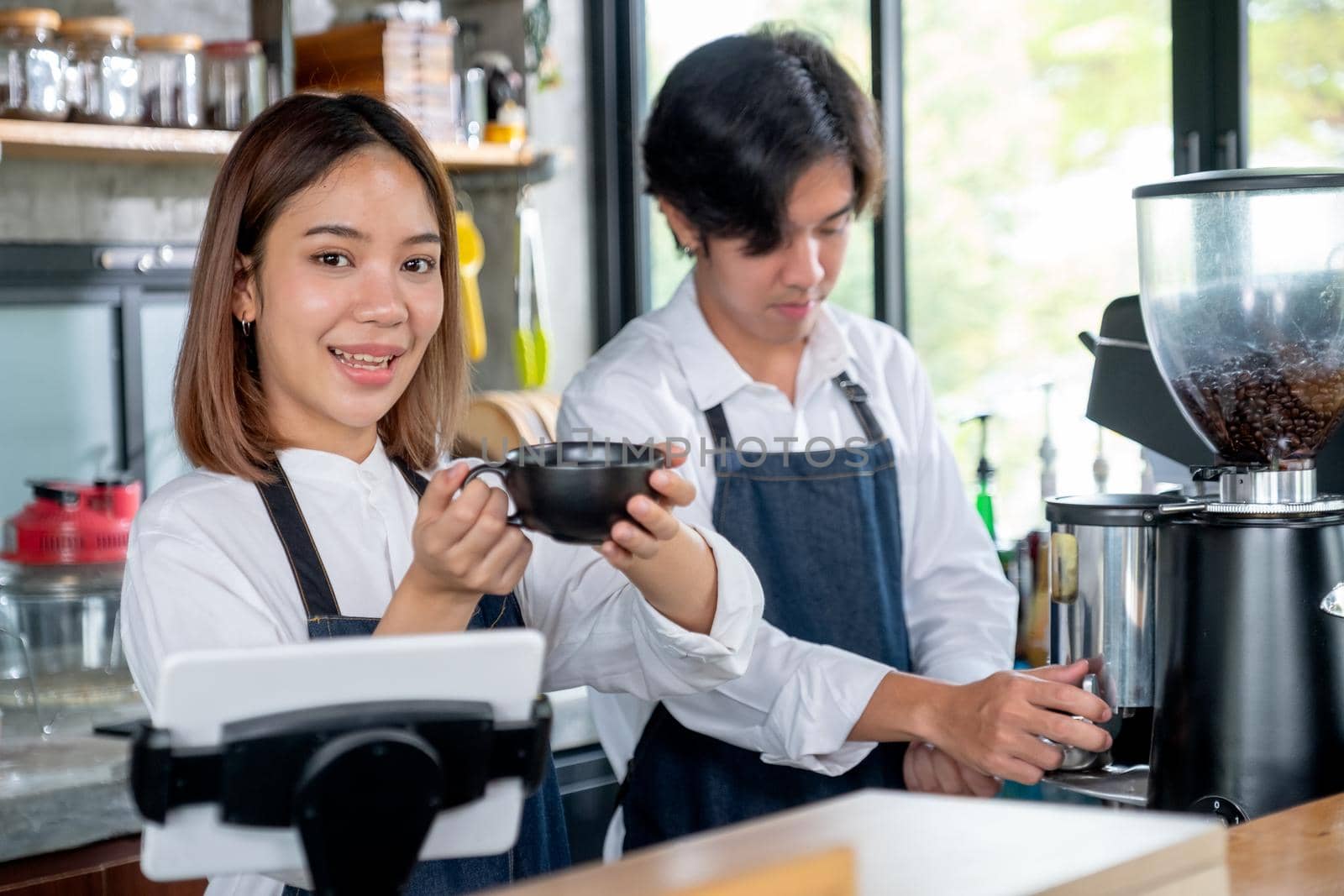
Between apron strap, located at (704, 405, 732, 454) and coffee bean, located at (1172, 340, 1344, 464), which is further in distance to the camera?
apron strap, located at (704, 405, 732, 454)

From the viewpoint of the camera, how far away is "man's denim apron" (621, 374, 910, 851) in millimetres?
1888

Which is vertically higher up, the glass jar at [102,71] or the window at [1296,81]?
the glass jar at [102,71]

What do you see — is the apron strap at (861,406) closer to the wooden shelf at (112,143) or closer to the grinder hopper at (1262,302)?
the grinder hopper at (1262,302)

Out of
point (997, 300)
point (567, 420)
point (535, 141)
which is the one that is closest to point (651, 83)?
point (535, 141)

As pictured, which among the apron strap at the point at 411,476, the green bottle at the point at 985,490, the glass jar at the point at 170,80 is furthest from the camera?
the glass jar at the point at 170,80

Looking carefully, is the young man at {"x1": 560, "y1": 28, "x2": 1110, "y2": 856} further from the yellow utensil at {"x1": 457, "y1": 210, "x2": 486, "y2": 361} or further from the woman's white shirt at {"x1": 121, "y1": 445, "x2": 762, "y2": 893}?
the yellow utensil at {"x1": 457, "y1": 210, "x2": 486, "y2": 361}

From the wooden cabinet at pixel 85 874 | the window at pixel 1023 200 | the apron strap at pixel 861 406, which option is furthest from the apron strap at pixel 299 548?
the window at pixel 1023 200

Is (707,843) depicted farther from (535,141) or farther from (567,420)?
(535,141)

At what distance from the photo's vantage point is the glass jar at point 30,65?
2.83m

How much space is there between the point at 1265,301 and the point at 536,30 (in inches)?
102

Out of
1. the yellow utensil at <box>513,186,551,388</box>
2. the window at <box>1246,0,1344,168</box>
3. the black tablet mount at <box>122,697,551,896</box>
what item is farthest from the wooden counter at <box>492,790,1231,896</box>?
the yellow utensil at <box>513,186,551,388</box>

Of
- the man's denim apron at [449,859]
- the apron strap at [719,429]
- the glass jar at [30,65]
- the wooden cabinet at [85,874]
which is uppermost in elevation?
the glass jar at [30,65]

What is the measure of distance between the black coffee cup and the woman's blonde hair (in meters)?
0.40

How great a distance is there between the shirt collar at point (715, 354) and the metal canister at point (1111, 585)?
0.51 m
